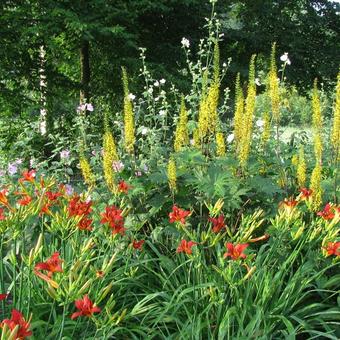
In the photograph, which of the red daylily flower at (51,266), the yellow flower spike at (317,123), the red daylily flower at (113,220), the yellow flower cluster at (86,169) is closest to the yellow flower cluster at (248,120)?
the yellow flower spike at (317,123)

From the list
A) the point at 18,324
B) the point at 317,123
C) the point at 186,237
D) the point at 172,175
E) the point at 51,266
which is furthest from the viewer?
the point at 317,123

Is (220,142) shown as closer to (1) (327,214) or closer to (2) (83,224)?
(1) (327,214)

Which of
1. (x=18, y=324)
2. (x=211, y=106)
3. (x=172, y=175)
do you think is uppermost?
(x=211, y=106)

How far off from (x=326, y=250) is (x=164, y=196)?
1196mm

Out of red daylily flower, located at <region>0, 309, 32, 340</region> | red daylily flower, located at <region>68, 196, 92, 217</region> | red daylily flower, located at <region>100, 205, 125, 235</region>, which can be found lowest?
red daylily flower, located at <region>0, 309, 32, 340</region>

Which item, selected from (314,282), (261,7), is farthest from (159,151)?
(261,7)

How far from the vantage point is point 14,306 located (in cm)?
231

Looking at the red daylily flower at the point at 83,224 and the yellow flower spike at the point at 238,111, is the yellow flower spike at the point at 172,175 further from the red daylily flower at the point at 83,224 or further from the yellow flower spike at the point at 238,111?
the red daylily flower at the point at 83,224

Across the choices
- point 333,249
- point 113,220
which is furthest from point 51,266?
point 333,249

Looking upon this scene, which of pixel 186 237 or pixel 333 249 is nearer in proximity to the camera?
pixel 333 249

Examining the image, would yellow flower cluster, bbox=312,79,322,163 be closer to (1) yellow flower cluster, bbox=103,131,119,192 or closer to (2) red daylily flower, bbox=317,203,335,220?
(2) red daylily flower, bbox=317,203,335,220

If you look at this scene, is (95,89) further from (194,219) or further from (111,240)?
(111,240)

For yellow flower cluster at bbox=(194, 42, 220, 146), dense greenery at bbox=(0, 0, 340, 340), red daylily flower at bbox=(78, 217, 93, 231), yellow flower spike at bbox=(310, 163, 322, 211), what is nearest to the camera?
dense greenery at bbox=(0, 0, 340, 340)

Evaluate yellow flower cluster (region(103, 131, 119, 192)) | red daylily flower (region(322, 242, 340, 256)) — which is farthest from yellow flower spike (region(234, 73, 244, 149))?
red daylily flower (region(322, 242, 340, 256))
